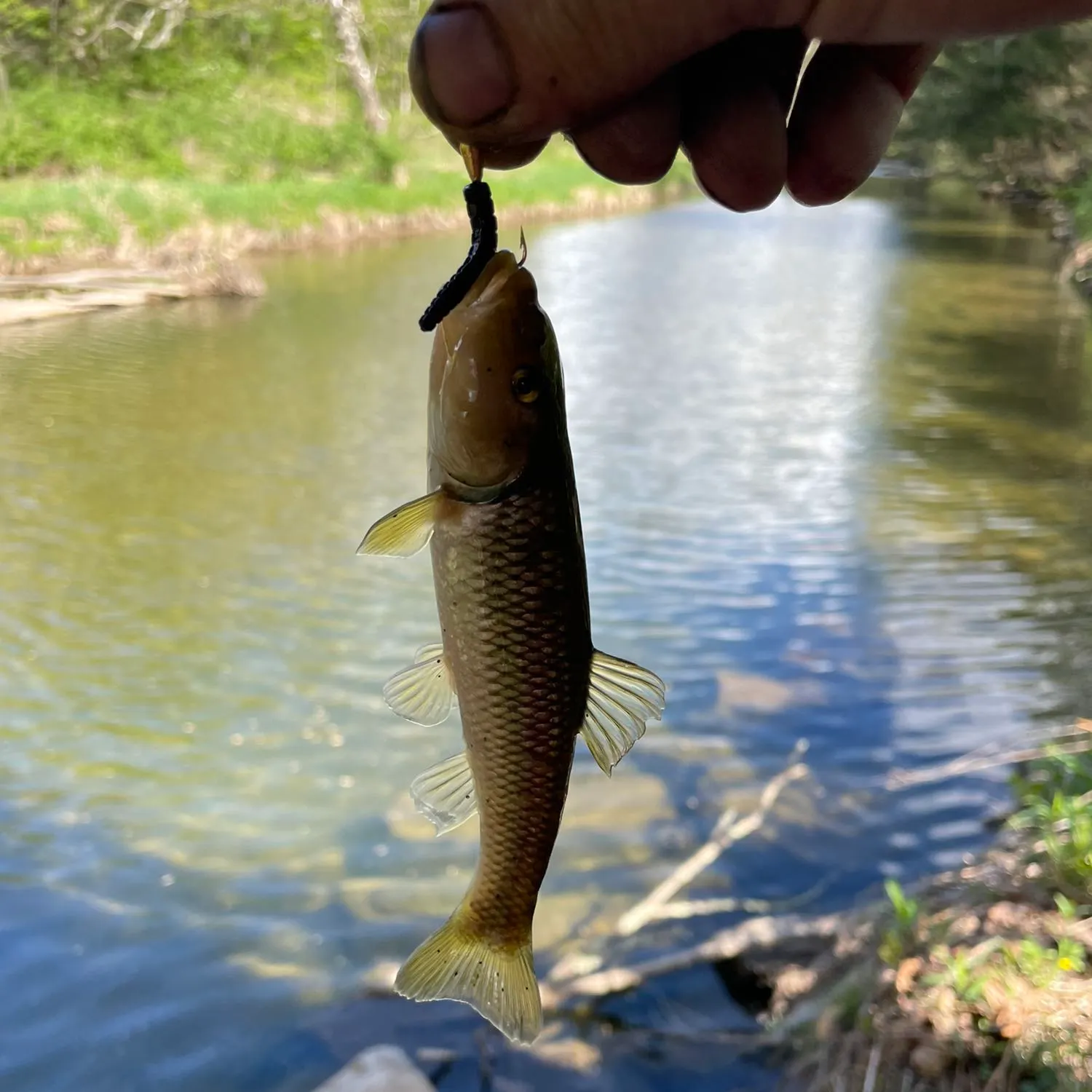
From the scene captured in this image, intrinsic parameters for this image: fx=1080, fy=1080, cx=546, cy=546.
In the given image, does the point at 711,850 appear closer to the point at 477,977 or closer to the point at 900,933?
the point at 900,933

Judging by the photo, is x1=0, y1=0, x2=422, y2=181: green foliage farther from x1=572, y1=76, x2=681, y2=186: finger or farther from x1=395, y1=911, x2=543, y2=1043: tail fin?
x1=395, y1=911, x2=543, y2=1043: tail fin

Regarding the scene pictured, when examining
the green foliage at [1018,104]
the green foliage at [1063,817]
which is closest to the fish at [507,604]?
the green foliage at [1063,817]

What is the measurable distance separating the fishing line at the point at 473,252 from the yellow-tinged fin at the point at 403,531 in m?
0.25

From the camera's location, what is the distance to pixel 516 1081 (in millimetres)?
3684

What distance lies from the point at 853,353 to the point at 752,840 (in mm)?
10020

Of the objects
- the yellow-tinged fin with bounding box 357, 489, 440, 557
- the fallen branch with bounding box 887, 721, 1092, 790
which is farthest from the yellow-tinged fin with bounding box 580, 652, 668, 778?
the fallen branch with bounding box 887, 721, 1092, 790

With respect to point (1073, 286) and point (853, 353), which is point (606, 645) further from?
point (1073, 286)

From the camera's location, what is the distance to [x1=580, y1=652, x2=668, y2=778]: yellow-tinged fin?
169 cm

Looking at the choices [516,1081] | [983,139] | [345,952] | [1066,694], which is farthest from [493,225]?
[983,139]

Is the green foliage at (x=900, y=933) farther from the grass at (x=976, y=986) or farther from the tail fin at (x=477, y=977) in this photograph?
the tail fin at (x=477, y=977)

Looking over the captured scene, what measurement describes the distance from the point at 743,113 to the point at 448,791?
1.53 metres

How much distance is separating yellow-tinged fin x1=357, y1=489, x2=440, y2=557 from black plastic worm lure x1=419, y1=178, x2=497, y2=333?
0.25 metres

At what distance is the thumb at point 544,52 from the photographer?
1.52 m

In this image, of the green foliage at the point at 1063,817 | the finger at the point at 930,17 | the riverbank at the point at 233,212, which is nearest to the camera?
the finger at the point at 930,17
